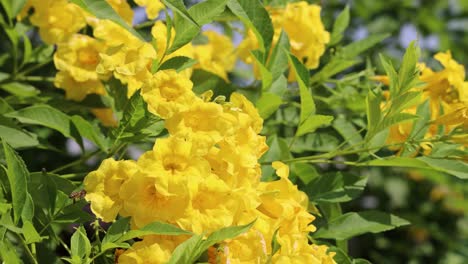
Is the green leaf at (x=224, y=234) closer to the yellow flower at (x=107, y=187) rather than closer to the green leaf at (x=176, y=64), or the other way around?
the yellow flower at (x=107, y=187)

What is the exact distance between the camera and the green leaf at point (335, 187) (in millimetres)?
1334

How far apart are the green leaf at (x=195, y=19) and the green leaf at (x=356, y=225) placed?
426 mm

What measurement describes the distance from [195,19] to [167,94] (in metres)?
0.18

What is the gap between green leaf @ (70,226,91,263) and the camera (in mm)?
959

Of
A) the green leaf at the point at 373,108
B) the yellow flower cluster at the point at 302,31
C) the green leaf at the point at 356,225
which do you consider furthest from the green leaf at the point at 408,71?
the yellow flower cluster at the point at 302,31

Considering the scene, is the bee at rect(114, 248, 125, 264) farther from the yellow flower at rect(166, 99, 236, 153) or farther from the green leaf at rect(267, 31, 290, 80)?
the green leaf at rect(267, 31, 290, 80)

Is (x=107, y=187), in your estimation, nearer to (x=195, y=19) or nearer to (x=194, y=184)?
(x=194, y=184)

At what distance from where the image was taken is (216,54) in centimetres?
179

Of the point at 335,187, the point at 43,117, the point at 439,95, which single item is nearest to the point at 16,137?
the point at 43,117

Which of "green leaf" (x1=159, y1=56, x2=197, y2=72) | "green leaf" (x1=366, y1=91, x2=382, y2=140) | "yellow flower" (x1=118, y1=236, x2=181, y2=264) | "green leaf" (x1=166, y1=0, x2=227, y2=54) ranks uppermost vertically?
"green leaf" (x1=166, y1=0, x2=227, y2=54)

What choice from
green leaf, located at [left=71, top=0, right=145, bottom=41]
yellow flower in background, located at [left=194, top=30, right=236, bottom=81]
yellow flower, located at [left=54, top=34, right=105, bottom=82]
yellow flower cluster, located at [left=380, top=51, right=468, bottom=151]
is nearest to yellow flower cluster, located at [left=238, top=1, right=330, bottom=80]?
yellow flower in background, located at [left=194, top=30, right=236, bottom=81]

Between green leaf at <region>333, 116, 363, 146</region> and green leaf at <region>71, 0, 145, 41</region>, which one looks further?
green leaf at <region>333, 116, 363, 146</region>

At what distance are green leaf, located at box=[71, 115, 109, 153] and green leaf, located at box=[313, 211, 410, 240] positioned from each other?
0.40 m

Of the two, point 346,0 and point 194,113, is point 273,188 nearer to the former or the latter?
point 194,113
